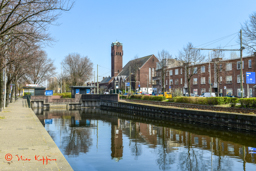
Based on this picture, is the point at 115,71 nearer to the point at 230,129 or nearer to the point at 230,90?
the point at 230,90

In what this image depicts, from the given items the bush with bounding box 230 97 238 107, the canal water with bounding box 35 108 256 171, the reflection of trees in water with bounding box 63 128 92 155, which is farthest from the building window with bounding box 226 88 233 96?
the reflection of trees in water with bounding box 63 128 92 155

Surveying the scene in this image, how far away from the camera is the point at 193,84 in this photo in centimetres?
6038

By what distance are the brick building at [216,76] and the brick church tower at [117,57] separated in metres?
45.7

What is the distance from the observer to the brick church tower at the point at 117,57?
11262cm

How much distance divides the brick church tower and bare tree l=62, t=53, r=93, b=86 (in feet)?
131

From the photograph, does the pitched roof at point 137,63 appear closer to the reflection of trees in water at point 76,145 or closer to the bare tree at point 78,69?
the bare tree at point 78,69

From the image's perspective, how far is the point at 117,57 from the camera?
113500 mm

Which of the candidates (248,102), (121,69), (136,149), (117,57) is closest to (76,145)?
(136,149)

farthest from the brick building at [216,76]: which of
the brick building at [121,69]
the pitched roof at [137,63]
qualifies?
the brick building at [121,69]

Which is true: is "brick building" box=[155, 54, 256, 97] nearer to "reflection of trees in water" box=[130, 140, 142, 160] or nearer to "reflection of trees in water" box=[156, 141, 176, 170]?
"reflection of trees in water" box=[130, 140, 142, 160]

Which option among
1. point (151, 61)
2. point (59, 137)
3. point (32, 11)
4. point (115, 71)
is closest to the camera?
point (32, 11)

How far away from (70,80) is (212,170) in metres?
65.9

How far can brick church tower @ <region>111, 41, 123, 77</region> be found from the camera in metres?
113

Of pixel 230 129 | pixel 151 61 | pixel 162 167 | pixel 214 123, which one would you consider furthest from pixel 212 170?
pixel 151 61
